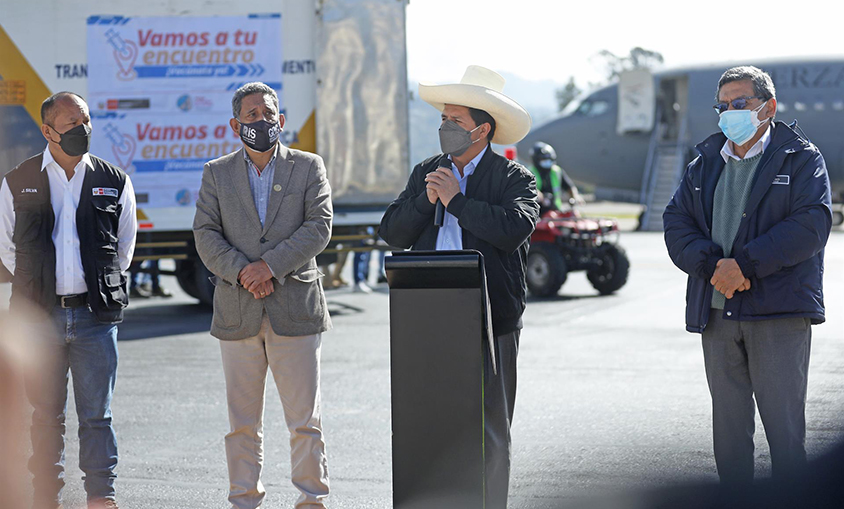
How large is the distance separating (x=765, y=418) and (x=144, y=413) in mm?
4265

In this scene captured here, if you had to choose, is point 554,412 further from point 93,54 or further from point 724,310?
point 93,54

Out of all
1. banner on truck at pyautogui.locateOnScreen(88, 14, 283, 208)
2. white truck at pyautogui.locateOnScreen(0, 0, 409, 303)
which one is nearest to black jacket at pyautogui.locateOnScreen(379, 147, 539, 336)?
banner on truck at pyautogui.locateOnScreen(88, 14, 283, 208)

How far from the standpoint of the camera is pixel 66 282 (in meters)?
4.35

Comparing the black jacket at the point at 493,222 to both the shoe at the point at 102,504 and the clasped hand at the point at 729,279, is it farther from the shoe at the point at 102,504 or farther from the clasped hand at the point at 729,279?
the shoe at the point at 102,504

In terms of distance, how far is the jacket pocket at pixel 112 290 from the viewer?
437 cm

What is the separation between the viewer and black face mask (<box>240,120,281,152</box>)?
4.26m

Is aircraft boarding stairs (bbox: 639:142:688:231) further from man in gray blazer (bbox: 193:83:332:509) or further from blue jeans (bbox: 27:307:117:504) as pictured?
blue jeans (bbox: 27:307:117:504)

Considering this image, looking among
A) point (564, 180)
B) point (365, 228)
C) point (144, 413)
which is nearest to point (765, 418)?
point (144, 413)

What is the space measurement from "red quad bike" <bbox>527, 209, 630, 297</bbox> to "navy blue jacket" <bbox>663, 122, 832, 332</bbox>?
28.3 ft

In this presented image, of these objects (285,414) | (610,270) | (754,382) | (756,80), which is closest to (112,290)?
(285,414)

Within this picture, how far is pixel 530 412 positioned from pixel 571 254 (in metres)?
6.48

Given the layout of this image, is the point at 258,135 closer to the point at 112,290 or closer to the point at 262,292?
the point at 262,292

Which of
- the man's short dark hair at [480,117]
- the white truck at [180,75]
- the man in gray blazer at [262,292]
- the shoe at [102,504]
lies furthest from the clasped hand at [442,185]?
the white truck at [180,75]

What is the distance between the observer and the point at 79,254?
4406 millimetres
